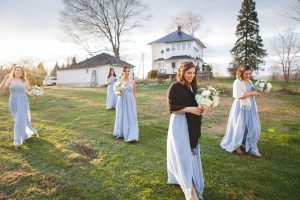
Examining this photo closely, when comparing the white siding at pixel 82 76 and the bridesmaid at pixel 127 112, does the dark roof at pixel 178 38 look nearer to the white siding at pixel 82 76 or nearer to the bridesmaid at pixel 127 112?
the white siding at pixel 82 76

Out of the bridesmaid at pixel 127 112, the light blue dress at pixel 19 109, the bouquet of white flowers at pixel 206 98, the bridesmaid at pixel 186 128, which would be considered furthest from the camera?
the bridesmaid at pixel 127 112

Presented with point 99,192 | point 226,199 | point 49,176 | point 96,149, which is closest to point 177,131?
point 226,199

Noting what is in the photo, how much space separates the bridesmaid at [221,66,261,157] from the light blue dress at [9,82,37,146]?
6.44m

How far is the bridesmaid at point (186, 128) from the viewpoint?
460 cm

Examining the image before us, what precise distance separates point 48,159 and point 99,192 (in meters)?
2.48

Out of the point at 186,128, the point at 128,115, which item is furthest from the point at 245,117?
the point at 128,115

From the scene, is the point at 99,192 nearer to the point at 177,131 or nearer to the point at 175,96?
the point at 177,131

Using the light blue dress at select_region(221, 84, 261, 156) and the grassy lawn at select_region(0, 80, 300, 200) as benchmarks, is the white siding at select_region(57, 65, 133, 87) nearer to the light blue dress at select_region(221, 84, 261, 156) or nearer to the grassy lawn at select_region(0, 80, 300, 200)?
the grassy lawn at select_region(0, 80, 300, 200)

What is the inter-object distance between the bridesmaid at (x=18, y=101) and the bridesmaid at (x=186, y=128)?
5.60m

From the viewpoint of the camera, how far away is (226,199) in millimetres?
4871

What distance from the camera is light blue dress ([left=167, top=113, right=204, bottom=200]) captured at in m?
4.64

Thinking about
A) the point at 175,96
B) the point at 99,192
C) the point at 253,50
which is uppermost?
the point at 253,50

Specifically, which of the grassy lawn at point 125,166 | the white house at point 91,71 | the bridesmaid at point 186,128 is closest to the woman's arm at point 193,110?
the bridesmaid at point 186,128

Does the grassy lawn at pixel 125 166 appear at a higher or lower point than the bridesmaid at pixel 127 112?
lower
